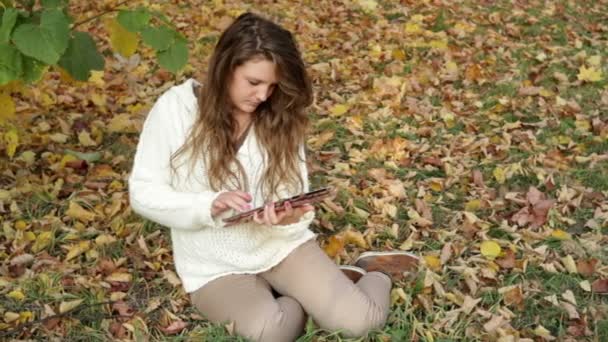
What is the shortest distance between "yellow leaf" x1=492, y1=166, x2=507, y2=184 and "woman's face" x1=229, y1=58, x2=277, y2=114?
1.59 metres

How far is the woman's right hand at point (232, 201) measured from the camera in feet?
7.59

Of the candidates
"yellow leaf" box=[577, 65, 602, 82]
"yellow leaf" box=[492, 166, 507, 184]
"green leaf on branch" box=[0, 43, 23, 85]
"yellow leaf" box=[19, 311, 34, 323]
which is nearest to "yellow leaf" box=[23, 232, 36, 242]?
"yellow leaf" box=[19, 311, 34, 323]

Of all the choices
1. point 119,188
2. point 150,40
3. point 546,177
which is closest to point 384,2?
point 546,177

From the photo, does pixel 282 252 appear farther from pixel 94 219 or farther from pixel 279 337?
pixel 94 219

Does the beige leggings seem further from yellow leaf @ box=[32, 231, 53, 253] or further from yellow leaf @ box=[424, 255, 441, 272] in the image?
yellow leaf @ box=[32, 231, 53, 253]

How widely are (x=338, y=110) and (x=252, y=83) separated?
1.95m

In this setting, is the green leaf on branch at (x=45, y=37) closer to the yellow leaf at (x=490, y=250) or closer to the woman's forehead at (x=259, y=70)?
the woman's forehead at (x=259, y=70)

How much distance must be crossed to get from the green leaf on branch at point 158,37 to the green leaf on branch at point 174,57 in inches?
0.9

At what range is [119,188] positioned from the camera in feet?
11.2

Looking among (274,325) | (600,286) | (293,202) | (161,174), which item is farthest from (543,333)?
(161,174)

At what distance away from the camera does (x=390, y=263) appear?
9.61 ft

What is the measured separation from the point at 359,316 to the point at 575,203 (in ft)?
4.67

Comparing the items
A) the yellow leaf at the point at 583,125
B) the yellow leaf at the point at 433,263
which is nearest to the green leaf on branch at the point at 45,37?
the yellow leaf at the point at 433,263

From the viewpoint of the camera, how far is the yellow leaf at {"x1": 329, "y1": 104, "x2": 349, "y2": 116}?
168 inches
